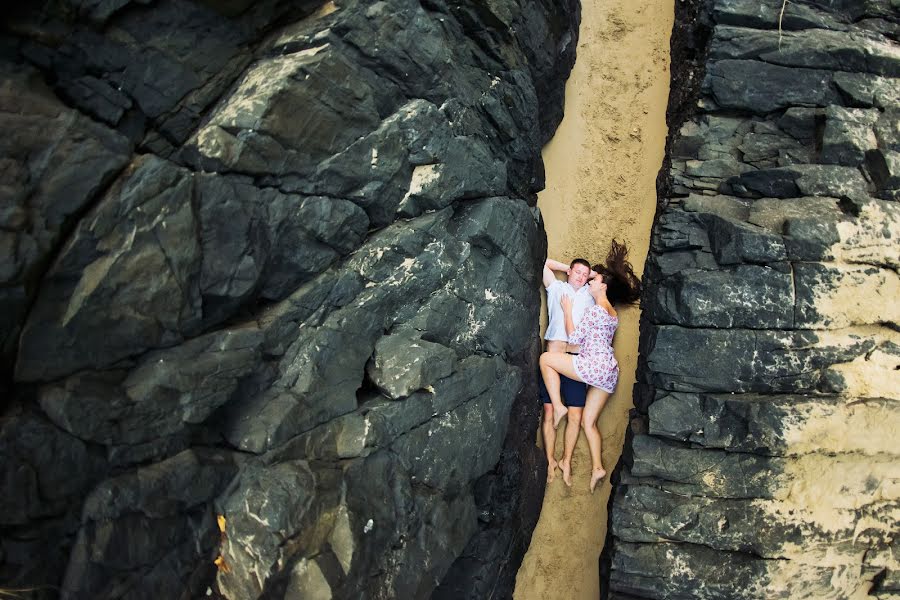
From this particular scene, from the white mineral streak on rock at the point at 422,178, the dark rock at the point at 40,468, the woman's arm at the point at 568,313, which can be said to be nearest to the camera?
the dark rock at the point at 40,468

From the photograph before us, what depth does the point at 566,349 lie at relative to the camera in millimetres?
5762

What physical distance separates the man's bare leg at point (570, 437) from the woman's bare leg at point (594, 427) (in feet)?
0.22

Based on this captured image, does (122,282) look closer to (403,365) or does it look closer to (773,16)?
(403,365)

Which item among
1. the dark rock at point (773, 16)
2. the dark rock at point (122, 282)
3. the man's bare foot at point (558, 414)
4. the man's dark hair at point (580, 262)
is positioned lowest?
the man's bare foot at point (558, 414)

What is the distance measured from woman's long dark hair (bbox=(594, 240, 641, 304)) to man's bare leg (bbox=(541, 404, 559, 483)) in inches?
45.4

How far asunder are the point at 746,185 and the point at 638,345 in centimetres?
155

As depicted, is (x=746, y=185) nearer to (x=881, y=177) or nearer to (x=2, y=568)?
(x=881, y=177)

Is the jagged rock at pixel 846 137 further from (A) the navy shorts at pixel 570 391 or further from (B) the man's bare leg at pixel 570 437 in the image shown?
(B) the man's bare leg at pixel 570 437

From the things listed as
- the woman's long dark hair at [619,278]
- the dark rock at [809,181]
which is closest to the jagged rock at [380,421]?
the woman's long dark hair at [619,278]

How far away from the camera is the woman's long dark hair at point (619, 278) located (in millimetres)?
5844

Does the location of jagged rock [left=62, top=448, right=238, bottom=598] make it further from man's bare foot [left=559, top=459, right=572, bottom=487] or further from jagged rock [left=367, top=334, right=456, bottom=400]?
man's bare foot [left=559, top=459, right=572, bottom=487]

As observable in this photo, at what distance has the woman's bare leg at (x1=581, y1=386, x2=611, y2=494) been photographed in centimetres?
562

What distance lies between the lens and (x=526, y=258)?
528 centimetres

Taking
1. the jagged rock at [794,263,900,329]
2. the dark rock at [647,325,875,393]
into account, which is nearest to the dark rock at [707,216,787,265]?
the jagged rock at [794,263,900,329]
